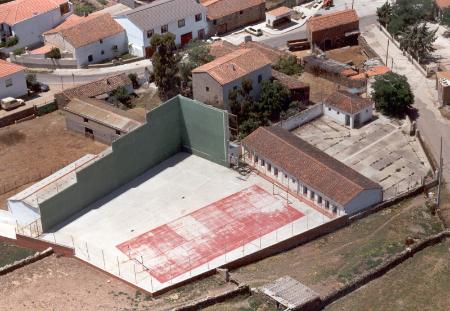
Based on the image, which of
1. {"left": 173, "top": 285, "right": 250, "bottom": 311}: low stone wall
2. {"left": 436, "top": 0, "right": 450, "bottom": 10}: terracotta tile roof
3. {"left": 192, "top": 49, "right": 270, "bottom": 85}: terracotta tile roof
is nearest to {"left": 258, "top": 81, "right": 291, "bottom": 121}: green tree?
{"left": 192, "top": 49, "right": 270, "bottom": 85}: terracotta tile roof

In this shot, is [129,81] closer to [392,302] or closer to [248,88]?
[248,88]

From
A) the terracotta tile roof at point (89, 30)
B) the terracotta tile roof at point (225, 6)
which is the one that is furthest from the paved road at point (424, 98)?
the terracotta tile roof at point (89, 30)

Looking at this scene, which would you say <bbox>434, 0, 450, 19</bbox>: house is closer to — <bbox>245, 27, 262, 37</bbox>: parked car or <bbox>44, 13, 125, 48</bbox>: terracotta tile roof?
<bbox>245, 27, 262, 37</bbox>: parked car

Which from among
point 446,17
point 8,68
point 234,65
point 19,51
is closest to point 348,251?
point 234,65

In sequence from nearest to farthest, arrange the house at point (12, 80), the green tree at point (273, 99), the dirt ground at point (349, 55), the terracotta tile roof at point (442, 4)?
the green tree at point (273, 99) → the house at point (12, 80) → the dirt ground at point (349, 55) → the terracotta tile roof at point (442, 4)

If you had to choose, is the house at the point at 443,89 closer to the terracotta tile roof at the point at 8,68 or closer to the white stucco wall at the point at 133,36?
the white stucco wall at the point at 133,36

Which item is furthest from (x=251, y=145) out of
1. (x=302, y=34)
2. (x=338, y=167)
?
(x=302, y=34)
